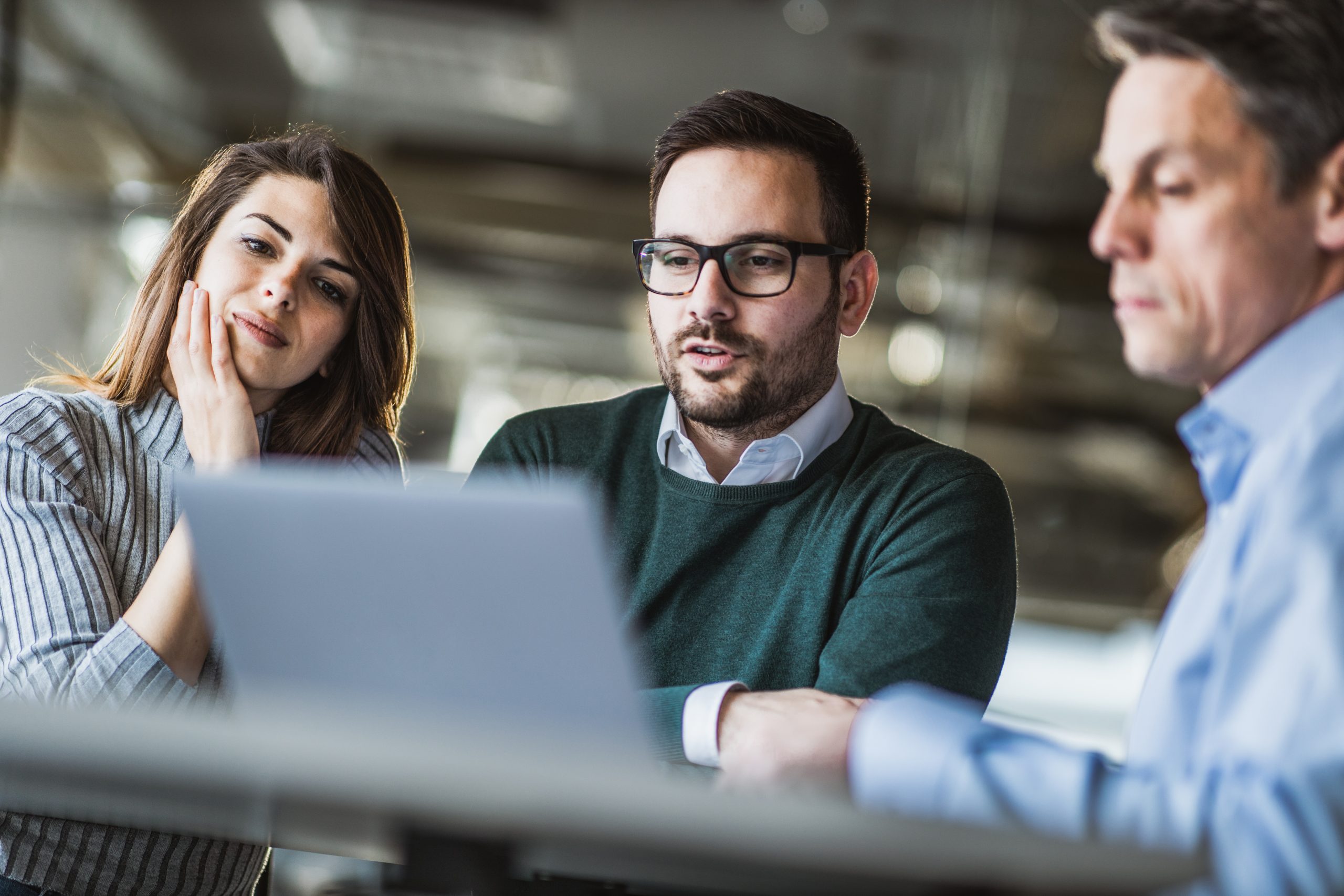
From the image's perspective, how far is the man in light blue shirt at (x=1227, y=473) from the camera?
66cm

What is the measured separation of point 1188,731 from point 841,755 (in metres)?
0.29

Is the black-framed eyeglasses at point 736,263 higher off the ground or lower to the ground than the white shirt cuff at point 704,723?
higher

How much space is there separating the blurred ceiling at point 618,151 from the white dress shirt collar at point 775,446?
131 inches

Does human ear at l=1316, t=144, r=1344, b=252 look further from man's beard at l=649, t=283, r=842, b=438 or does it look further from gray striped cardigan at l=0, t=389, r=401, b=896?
gray striped cardigan at l=0, t=389, r=401, b=896

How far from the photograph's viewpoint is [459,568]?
0.69 meters

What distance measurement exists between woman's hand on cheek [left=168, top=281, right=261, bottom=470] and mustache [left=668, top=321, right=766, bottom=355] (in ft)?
1.67

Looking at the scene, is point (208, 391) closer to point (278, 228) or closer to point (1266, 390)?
point (278, 228)

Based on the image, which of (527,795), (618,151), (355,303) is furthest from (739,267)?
(618,151)

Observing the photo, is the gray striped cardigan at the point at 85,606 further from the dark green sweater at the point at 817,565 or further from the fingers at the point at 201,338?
the dark green sweater at the point at 817,565

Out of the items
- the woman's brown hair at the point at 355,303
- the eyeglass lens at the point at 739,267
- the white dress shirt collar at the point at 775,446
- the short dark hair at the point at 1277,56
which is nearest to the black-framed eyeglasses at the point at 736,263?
the eyeglass lens at the point at 739,267

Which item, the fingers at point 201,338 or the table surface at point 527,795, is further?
the fingers at point 201,338

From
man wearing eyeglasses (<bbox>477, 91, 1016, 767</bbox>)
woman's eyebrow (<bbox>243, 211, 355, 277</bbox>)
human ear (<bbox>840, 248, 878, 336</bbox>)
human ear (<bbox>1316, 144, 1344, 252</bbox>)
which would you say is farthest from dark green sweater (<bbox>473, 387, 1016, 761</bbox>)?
human ear (<bbox>1316, 144, 1344, 252</bbox>)

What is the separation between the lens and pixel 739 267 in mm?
1446

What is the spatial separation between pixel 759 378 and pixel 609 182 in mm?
5024
